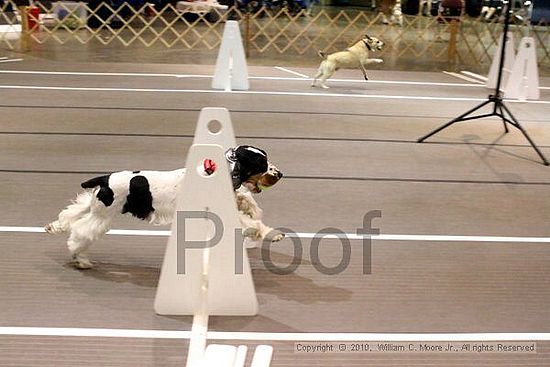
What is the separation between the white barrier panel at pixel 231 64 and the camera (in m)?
6.07

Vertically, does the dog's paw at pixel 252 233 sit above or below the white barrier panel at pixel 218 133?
below

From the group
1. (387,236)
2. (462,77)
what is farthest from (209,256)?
(462,77)

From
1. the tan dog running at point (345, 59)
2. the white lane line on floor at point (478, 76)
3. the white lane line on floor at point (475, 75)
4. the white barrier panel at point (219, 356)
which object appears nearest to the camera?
the white barrier panel at point (219, 356)

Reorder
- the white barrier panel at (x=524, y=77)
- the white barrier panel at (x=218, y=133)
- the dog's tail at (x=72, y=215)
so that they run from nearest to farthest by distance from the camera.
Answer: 1. the dog's tail at (x=72, y=215)
2. the white barrier panel at (x=218, y=133)
3. the white barrier panel at (x=524, y=77)

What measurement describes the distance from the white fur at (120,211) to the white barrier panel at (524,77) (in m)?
4.62

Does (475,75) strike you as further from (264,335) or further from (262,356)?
(262,356)

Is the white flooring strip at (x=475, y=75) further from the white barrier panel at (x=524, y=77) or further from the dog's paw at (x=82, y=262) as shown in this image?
the dog's paw at (x=82, y=262)

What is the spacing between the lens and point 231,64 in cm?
609

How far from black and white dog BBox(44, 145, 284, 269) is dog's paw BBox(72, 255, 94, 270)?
0.22 feet

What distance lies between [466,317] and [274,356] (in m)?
0.69

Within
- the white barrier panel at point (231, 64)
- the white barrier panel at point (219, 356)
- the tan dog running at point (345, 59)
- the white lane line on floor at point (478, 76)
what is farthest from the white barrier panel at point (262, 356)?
the white lane line on floor at point (478, 76)

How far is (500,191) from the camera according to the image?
3549mm

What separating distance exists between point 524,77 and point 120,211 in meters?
5.00

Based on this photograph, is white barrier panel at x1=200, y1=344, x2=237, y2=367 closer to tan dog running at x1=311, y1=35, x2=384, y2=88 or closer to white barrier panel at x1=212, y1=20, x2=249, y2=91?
white barrier panel at x1=212, y1=20, x2=249, y2=91
